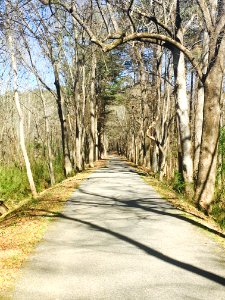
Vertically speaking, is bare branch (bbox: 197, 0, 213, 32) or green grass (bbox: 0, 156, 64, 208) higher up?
bare branch (bbox: 197, 0, 213, 32)

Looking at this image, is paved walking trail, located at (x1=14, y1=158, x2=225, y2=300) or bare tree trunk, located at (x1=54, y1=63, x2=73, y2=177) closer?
paved walking trail, located at (x1=14, y1=158, x2=225, y2=300)

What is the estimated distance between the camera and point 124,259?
5.73 meters

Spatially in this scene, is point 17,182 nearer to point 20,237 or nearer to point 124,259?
point 20,237

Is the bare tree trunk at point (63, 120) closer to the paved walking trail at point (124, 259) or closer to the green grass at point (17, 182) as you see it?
the green grass at point (17, 182)

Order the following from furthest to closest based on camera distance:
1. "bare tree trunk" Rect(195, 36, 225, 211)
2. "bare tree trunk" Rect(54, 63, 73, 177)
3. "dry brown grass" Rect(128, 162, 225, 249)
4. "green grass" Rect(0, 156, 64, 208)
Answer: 1. "bare tree trunk" Rect(54, 63, 73, 177)
2. "green grass" Rect(0, 156, 64, 208)
3. "bare tree trunk" Rect(195, 36, 225, 211)
4. "dry brown grass" Rect(128, 162, 225, 249)

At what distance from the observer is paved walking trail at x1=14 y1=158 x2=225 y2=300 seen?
4566mm

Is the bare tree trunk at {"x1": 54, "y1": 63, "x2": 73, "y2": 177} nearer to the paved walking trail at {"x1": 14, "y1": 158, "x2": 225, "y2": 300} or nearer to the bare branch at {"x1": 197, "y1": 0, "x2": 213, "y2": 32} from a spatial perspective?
the bare branch at {"x1": 197, "y1": 0, "x2": 213, "y2": 32}

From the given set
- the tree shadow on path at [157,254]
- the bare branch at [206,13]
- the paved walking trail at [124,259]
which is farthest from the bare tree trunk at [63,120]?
the tree shadow on path at [157,254]

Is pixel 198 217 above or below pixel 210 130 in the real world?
below

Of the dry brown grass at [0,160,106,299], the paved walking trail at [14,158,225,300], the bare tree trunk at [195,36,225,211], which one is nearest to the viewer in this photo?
the paved walking trail at [14,158,225,300]

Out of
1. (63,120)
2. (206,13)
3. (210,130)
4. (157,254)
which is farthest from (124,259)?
(63,120)

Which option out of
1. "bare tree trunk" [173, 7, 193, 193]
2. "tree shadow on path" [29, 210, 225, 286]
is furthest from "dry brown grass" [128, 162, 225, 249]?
"tree shadow on path" [29, 210, 225, 286]

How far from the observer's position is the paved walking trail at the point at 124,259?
4566 millimetres

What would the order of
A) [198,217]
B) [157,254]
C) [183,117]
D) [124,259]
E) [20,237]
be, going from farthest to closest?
1. [183,117]
2. [198,217]
3. [20,237]
4. [157,254]
5. [124,259]
